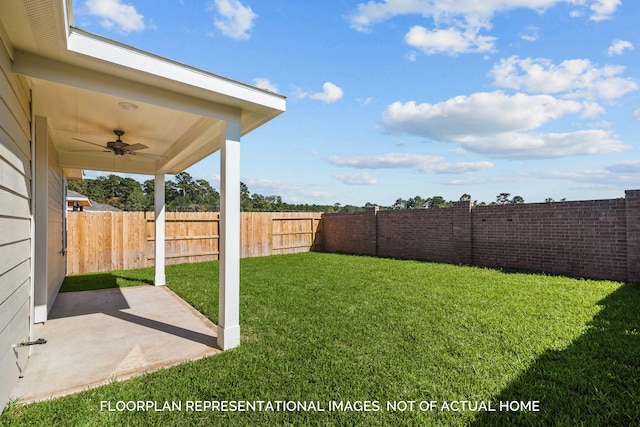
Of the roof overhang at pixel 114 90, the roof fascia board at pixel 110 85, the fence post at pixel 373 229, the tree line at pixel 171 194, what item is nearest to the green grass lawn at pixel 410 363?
the roof overhang at pixel 114 90

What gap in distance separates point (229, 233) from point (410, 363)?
84.8 inches

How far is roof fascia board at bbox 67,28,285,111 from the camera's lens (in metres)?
2.24

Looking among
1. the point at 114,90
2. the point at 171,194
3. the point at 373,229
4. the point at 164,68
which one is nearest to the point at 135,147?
the point at 114,90

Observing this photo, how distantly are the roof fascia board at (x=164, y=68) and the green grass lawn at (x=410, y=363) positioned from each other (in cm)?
257

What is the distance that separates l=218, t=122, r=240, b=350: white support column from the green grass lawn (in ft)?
0.84

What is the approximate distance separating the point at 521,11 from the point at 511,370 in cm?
635

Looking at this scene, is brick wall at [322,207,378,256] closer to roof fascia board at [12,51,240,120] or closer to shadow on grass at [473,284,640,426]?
shadow on grass at [473,284,640,426]

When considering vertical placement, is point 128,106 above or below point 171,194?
below

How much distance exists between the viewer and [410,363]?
2.70 m

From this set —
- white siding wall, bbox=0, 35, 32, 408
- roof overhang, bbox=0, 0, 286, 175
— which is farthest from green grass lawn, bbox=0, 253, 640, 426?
roof overhang, bbox=0, 0, 286, 175

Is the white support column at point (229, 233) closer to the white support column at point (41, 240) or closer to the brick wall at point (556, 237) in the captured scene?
the white support column at point (41, 240)

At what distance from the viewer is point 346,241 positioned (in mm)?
12234

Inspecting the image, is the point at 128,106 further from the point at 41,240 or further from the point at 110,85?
the point at 41,240

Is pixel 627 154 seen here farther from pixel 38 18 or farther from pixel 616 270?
pixel 38 18
